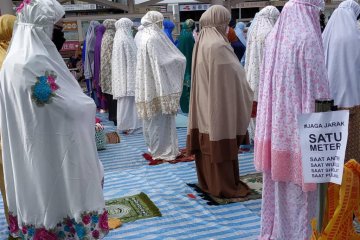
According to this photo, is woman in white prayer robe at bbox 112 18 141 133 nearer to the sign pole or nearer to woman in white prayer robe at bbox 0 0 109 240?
woman in white prayer robe at bbox 0 0 109 240

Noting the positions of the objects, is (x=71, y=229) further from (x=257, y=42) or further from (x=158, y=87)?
(x=257, y=42)

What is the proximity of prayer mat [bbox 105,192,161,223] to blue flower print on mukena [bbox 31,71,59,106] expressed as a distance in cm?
140

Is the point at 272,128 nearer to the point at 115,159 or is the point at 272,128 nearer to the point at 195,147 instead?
the point at 195,147

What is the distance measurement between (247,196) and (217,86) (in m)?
0.96

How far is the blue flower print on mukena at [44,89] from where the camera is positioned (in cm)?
197

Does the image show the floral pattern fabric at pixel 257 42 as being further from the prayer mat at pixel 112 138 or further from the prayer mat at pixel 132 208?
the prayer mat at pixel 112 138

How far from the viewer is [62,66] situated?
2109mm

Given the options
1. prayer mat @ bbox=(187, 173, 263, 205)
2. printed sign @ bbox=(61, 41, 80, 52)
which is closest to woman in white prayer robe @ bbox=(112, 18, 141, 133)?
prayer mat @ bbox=(187, 173, 263, 205)

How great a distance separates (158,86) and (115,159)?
1.11 metres

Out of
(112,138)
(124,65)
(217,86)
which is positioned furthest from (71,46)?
(217,86)

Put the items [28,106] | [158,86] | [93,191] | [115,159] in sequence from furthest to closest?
[115,159] → [158,86] → [93,191] → [28,106]

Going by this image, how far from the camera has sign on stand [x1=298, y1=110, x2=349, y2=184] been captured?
4.05ft

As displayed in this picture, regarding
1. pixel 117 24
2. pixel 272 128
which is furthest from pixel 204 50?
pixel 117 24

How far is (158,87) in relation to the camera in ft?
14.3
